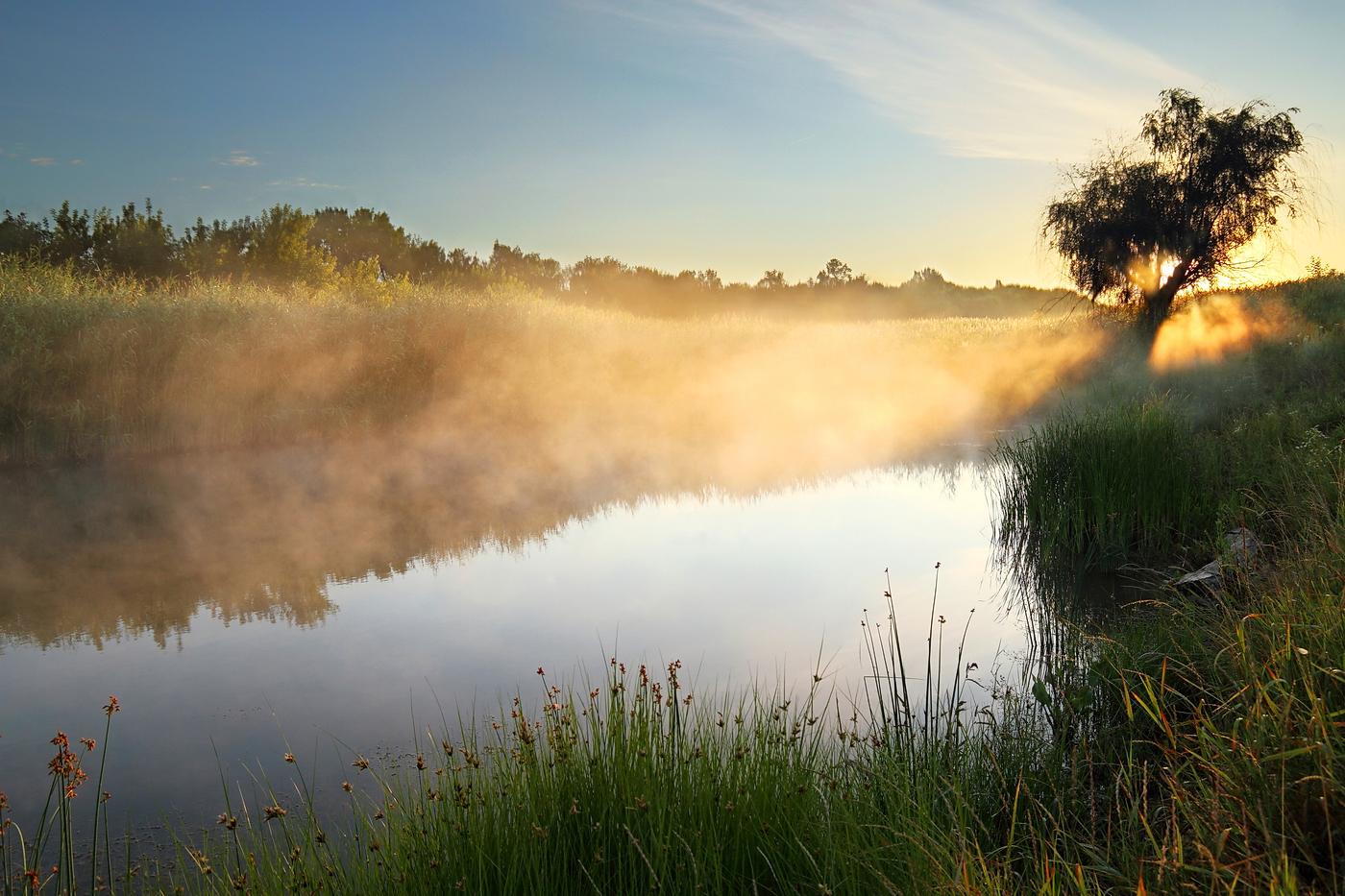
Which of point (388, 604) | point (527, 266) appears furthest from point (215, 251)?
point (388, 604)

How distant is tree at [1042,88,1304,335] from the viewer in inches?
529

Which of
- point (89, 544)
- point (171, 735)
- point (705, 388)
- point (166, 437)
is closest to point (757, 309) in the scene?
point (705, 388)

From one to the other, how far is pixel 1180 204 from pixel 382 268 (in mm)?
38825

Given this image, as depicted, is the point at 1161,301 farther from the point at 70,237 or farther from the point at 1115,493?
the point at 70,237

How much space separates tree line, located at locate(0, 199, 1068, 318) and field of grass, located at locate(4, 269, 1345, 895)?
19283 millimetres

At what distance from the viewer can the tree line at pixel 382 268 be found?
106ft

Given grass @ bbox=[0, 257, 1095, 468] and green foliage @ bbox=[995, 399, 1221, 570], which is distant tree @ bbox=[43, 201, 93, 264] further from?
green foliage @ bbox=[995, 399, 1221, 570]

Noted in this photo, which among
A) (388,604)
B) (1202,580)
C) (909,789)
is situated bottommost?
(388,604)

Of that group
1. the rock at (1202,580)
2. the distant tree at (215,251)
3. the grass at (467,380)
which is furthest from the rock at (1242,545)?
the distant tree at (215,251)

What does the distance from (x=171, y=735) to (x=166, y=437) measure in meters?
9.62

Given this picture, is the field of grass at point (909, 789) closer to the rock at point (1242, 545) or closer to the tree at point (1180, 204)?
the rock at point (1242, 545)

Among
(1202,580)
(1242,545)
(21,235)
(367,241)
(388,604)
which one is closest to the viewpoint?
(1202,580)

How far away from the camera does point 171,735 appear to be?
3723mm

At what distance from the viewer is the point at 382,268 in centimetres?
4331
